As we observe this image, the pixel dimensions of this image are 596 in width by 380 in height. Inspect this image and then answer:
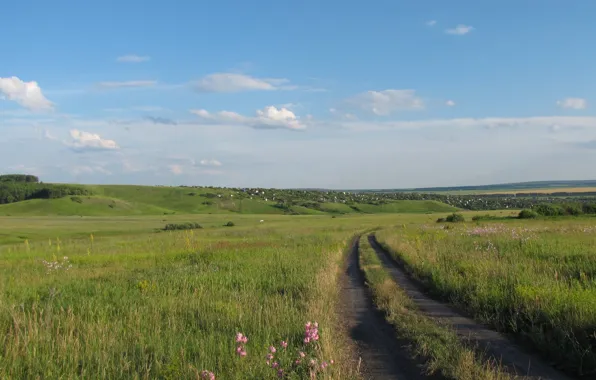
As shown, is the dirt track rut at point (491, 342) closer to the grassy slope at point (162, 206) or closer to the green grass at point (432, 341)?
the green grass at point (432, 341)

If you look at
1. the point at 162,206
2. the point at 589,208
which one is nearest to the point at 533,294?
the point at 589,208

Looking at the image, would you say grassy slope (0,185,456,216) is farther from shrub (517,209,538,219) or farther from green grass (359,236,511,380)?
green grass (359,236,511,380)

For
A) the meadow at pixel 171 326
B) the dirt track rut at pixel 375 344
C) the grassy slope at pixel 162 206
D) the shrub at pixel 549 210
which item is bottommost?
the grassy slope at pixel 162 206

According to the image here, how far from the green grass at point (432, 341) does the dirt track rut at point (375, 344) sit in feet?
0.56

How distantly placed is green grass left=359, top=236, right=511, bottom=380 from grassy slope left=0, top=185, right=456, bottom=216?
132590 mm

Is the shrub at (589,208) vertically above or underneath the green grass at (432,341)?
underneath

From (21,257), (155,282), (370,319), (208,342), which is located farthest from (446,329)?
(21,257)

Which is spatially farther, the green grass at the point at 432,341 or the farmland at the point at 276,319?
the farmland at the point at 276,319

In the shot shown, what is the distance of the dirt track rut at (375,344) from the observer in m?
6.60

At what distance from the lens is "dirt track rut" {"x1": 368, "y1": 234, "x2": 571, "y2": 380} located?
6.52 m

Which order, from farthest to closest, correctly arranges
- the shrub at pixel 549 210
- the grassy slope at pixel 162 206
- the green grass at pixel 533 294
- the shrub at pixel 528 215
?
the grassy slope at pixel 162 206, the shrub at pixel 549 210, the shrub at pixel 528 215, the green grass at pixel 533 294

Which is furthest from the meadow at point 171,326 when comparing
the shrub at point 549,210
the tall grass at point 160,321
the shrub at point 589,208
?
the shrub at point 589,208

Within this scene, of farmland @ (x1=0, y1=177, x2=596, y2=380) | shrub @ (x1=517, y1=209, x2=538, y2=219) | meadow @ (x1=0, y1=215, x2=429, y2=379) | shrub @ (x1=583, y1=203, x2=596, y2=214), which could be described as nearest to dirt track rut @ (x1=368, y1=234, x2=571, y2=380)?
farmland @ (x1=0, y1=177, x2=596, y2=380)

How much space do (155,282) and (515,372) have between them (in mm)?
9759
